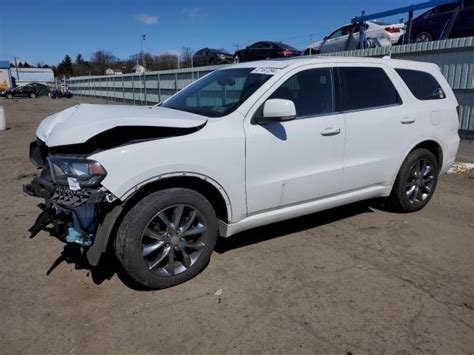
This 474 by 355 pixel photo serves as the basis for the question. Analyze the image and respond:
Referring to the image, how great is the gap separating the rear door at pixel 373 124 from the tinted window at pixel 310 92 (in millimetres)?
200

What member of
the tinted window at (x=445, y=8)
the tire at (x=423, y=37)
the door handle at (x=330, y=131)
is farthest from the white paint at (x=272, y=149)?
the tire at (x=423, y=37)

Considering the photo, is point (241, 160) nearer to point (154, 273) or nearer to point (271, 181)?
point (271, 181)

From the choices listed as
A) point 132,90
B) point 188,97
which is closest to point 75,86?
point 132,90

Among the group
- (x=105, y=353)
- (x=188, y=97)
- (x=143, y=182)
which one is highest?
(x=188, y=97)

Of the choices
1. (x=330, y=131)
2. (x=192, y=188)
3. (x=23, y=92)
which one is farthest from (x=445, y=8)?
(x=23, y=92)

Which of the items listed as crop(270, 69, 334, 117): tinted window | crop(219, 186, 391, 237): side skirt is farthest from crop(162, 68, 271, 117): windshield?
crop(219, 186, 391, 237): side skirt

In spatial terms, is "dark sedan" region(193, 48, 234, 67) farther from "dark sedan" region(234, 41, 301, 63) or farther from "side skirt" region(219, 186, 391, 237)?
"side skirt" region(219, 186, 391, 237)

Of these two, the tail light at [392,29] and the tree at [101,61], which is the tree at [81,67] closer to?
the tree at [101,61]

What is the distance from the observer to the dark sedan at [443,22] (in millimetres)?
11531

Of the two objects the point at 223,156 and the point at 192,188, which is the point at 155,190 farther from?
the point at 223,156

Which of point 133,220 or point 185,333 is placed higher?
point 133,220

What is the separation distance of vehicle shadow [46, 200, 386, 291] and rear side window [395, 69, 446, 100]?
1.51 m

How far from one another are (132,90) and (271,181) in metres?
26.5

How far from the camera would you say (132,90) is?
93.4 feet
